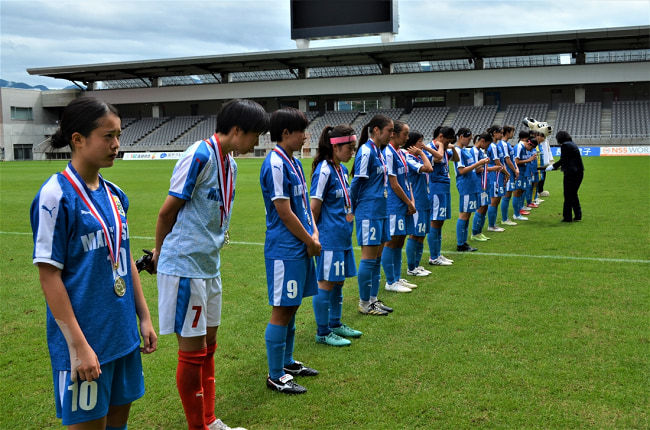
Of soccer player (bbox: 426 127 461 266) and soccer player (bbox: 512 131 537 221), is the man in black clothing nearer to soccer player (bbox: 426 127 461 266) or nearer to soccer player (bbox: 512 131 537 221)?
soccer player (bbox: 512 131 537 221)

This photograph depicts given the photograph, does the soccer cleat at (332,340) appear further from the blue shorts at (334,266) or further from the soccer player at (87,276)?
the soccer player at (87,276)

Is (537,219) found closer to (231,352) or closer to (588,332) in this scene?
(588,332)

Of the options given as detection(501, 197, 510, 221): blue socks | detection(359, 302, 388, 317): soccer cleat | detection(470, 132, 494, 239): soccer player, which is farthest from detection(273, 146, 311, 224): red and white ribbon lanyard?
detection(501, 197, 510, 221): blue socks

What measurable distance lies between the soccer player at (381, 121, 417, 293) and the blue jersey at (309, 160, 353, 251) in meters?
1.41

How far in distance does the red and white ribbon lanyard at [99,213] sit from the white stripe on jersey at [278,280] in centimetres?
156

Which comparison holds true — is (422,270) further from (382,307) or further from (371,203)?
(371,203)

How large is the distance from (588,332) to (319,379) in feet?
8.50

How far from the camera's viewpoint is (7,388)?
156 inches

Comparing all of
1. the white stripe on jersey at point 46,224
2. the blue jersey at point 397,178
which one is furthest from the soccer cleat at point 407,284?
the white stripe on jersey at point 46,224

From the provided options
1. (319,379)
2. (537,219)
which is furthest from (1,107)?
(319,379)

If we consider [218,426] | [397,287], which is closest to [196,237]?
[218,426]

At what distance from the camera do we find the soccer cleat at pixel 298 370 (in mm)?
4176

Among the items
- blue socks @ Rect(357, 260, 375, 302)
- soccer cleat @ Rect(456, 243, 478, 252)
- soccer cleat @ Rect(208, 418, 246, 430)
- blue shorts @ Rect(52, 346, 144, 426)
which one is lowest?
soccer cleat @ Rect(208, 418, 246, 430)

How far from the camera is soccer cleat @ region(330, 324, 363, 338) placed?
5.03 meters
